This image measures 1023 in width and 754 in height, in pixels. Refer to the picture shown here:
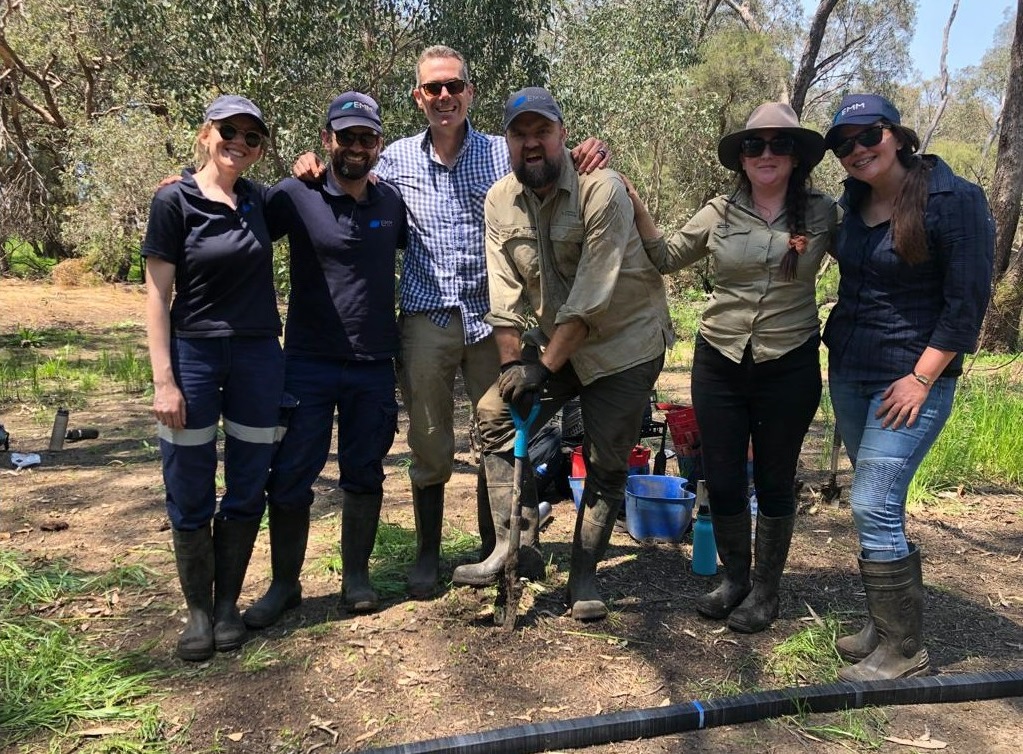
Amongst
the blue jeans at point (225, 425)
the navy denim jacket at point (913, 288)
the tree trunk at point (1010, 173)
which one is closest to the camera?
the navy denim jacket at point (913, 288)

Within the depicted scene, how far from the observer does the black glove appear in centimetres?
317

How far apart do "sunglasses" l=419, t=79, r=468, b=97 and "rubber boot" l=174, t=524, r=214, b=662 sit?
191cm

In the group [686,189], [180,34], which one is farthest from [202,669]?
[686,189]

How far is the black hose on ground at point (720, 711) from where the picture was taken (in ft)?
8.32

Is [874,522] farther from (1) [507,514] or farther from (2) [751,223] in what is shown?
(1) [507,514]

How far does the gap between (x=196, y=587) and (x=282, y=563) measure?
0.39 metres

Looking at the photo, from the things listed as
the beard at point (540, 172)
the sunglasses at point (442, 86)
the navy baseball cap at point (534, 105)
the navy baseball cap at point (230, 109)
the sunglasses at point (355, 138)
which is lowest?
the beard at point (540, 172)

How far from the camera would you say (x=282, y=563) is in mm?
3389

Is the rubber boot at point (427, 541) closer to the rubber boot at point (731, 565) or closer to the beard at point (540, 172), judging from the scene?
the rubber boot at point (731, 565)

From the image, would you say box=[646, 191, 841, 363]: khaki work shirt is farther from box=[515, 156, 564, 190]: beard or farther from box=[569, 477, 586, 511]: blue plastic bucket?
box=[569, 477, 586, 511]: blue plastic bucket

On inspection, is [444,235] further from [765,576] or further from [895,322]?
[765,576]

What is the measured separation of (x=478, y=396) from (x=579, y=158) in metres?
1.09

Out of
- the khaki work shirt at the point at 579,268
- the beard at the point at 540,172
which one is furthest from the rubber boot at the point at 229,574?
the beard at the point at 540,172

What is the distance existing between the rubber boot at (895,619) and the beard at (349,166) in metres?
2.37
